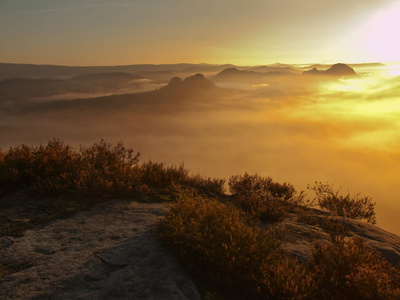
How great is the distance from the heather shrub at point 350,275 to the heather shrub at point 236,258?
0.36 metres

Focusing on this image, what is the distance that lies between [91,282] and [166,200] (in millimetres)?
2948

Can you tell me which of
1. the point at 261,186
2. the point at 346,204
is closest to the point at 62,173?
the point at 261,186

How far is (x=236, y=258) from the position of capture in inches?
138

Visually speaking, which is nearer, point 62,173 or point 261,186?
point 62,173

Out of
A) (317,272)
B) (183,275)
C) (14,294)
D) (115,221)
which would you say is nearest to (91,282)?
(14,294)

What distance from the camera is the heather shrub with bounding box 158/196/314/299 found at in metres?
3.32

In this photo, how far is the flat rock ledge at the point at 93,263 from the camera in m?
3.05

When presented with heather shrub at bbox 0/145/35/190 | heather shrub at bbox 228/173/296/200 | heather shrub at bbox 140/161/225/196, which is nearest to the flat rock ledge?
heather shrub at bbox 0/145/35/190

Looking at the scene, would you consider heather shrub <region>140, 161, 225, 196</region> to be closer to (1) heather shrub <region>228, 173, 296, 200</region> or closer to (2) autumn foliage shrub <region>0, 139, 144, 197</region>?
(2) autumn foliage shrub <region>0, 139, 144, 197</region>

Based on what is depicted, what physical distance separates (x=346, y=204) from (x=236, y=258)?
22.2 ft

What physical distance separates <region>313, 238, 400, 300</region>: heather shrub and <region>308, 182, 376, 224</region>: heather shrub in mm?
4966

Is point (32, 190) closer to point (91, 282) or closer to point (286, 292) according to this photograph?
point (91, 282)

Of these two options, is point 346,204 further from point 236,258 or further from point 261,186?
point 236,258

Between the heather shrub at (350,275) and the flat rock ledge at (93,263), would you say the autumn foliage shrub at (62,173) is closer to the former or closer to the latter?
the flat rock ledge at (93,263)
